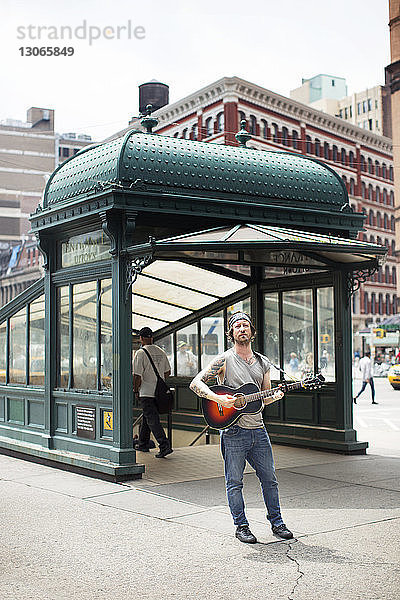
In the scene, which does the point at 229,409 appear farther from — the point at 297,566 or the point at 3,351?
the point at 3,351

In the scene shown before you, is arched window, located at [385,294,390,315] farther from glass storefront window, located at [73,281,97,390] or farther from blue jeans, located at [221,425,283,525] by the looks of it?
blue jeans, located at [221,425,283,525]

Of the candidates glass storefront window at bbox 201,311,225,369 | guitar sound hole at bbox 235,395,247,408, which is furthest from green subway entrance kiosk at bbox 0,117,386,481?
guitar sound hole at bbox 235,395,247,408

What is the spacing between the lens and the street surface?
13664 millimetres

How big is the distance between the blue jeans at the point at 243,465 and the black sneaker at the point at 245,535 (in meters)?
0.04

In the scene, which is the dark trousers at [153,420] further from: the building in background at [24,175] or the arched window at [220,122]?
the building in background at [24,175]

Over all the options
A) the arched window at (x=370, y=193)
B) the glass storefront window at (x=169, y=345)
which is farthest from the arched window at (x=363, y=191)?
the glass storefront window at (x=169, y=345)

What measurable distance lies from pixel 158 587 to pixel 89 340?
5.87 meters

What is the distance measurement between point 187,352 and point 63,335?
400 cm

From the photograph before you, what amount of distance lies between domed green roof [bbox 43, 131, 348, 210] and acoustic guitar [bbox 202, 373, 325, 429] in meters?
4.13

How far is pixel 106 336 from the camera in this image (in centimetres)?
1077

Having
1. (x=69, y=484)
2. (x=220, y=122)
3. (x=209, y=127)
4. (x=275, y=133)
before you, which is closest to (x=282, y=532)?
(x=69, y=484)

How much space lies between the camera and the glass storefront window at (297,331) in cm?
1257

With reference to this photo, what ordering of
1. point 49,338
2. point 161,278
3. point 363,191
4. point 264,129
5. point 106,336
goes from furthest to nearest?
point 363,191, point 264,129, point 161,278, point 49,338, point 106,336

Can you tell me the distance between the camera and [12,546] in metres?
6.91
